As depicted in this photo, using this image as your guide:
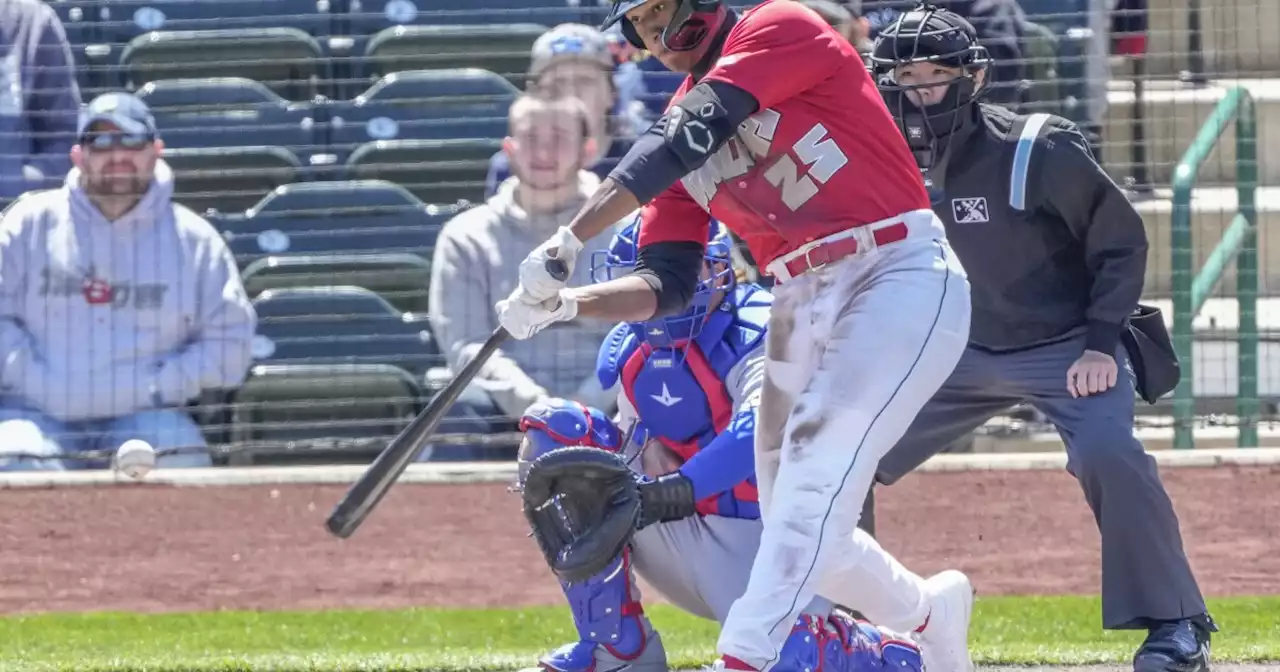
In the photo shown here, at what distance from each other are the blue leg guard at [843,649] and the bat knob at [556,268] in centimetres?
87

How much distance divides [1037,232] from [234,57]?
17.8 ft

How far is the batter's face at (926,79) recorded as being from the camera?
165 inches

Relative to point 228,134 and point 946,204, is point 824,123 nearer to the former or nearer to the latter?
point 946,204

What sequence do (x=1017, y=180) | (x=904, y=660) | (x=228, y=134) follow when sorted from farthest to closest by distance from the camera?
(x=228, y=134) → (x=1017, y=180) → (x=904, y=660)

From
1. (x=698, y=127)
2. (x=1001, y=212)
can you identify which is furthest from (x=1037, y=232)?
(x=698, y=127)

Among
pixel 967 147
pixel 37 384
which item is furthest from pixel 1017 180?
pixel 37 384

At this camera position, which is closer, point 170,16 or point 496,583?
point 496,583

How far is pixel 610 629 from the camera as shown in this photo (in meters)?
3.87

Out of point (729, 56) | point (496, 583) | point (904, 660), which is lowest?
point (496, 583)

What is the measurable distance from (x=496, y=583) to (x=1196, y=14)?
4.77 meters

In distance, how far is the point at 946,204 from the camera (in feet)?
14.0

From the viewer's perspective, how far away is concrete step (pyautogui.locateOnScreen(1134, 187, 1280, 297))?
8.45 m

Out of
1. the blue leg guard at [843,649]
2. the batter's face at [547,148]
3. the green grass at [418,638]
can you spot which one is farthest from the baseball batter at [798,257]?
the batter's face at [547,148]

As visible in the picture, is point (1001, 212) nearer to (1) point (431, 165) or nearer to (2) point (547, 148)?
(2) point (547, 148)
